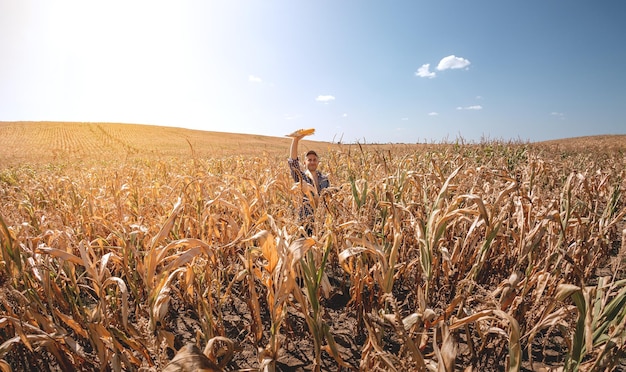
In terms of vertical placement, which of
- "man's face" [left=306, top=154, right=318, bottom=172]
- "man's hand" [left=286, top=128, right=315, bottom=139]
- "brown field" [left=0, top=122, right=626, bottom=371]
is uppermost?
"man's hand" [left=286, top=128, right=315, bottom=139]

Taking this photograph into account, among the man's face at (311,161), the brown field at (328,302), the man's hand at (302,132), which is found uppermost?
the man's hand at (302,132)

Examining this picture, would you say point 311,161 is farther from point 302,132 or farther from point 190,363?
point 190,363

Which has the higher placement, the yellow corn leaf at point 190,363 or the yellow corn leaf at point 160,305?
the yellow corn leaf at point 190,363

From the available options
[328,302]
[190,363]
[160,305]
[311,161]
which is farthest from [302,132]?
[190,363]

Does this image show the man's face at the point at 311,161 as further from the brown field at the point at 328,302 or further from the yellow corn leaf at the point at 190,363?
the yellow corn leaf at the point at 190,363

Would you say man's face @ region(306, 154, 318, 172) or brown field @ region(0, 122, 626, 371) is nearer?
brown field @ region(0, 122, 626, 371)

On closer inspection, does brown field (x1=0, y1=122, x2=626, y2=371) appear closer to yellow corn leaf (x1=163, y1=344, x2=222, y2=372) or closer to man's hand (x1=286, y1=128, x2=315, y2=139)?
yellow corn leaf (x1=163, y1=344, x2=222, y2=372)

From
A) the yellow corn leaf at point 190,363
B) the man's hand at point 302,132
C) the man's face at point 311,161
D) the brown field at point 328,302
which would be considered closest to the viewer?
the yellow corn leaf at point 190,363

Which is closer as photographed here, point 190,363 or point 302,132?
point 190,363

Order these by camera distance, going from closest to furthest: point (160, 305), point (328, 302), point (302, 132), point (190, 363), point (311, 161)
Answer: point (190, 363), point (160, 305), point (328, 302), point (302, 132), point (311, 161)

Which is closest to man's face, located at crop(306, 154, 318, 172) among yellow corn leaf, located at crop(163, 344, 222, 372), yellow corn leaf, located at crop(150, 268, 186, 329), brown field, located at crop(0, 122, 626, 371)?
brown field, located at crop(0, 122, 626, 371)

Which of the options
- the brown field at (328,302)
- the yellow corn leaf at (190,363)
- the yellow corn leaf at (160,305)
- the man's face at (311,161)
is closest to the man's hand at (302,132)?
the man's face at (311,161)

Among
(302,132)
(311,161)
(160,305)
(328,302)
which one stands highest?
(302,132)

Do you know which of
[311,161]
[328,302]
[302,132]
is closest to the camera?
[328,302]
